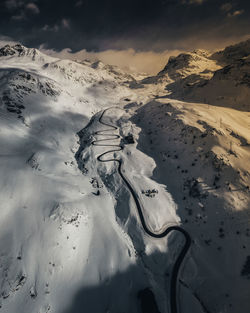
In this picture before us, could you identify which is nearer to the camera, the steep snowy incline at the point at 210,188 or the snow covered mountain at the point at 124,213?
the snow covered mountain at the point at 124,213

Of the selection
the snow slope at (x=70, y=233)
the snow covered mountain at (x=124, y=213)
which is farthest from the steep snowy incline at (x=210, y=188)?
the snow slope at (x=70, y=233)

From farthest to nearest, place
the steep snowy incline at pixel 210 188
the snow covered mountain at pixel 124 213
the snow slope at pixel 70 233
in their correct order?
the steep snowy incline at pixel 210 188, the snow covered mountain at pixel 124 213, the snow slope at pixel 70 233

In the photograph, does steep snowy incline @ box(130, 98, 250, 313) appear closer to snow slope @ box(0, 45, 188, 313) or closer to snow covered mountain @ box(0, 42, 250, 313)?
snow covered mountain @ box(0, 42, 250, 313)

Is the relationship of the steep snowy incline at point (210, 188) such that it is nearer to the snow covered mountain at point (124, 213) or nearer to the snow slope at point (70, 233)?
the snow covered mountain at point (124, 213)

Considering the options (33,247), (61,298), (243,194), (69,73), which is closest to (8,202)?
(33,247)

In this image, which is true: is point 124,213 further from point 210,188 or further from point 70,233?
point 210,188

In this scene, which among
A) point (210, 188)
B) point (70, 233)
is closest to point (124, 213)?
point (70, 233)

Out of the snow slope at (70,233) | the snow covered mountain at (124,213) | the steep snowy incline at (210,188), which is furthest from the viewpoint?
the steep snowy incline at (210,188)

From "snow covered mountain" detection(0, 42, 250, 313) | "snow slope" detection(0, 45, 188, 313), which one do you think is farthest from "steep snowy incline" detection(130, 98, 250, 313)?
"snow slope" detection(0, 45, 188, 313)

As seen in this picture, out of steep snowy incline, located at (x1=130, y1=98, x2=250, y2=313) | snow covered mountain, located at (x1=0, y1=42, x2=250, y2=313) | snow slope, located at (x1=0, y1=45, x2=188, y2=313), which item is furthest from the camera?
steep snowy incline, located at (x1=130, y1=98, x2=250, y2=313)
